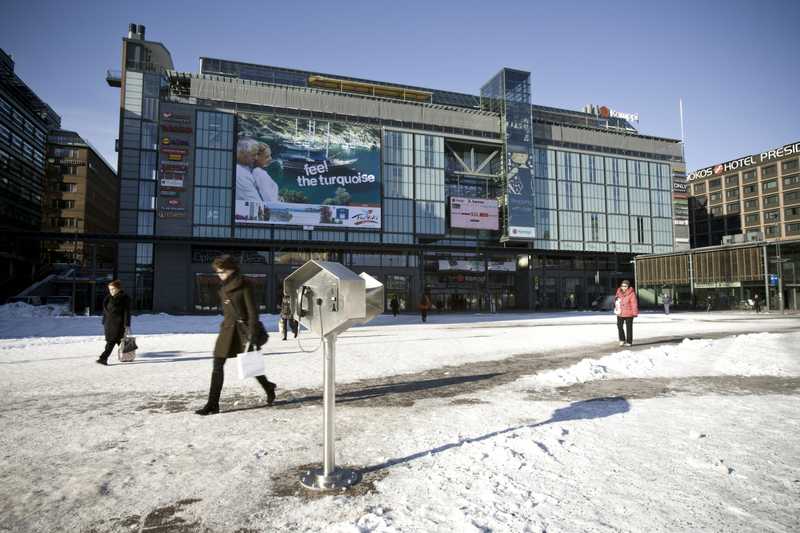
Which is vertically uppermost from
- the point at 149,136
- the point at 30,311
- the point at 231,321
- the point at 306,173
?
the point at 149,136

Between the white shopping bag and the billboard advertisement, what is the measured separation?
4592 cm

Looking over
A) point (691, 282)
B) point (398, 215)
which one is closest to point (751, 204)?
point (691, 282)

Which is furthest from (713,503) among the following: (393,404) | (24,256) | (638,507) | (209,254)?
(24,256)

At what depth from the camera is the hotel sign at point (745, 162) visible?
235 ft

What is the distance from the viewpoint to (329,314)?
9.91ft

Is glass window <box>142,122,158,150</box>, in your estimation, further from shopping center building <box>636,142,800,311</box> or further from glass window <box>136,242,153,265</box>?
shopping center building <box>636,142,800,311</box>

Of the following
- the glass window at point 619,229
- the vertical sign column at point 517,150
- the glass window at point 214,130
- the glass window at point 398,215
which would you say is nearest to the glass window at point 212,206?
the glass window at point 214,130

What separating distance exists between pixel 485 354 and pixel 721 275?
4159cm

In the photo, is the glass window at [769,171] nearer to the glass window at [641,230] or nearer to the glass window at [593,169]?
the glass window at [641,230]

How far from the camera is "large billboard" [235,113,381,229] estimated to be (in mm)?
43156

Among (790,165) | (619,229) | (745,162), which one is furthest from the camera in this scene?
(745,162)

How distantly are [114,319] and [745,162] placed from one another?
101 m

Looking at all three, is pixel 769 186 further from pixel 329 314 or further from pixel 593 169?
pixel 329 314

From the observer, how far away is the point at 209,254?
42.7 m
